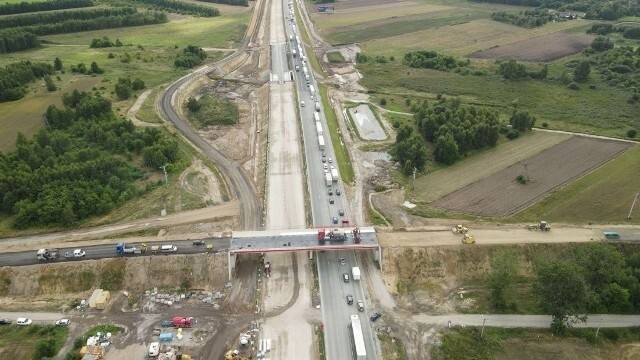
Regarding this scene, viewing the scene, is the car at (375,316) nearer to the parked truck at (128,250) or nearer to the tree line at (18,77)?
the parked truck at (128,250)

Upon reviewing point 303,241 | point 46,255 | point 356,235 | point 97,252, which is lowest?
point 97,252

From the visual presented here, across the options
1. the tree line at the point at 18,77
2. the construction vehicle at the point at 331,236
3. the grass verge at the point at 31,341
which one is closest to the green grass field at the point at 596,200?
the construction vehicle at the point at 331,236

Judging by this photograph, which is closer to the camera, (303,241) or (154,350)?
(154,350)

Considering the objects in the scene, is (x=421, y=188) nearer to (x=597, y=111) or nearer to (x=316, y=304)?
(x=316, y=304)

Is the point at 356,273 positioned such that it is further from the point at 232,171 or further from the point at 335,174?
the point at 232,171

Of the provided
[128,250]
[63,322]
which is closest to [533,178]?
[128,250]

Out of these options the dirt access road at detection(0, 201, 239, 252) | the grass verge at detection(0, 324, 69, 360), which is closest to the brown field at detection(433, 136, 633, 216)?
the dirt access road at detection(0, 201, 239, 252)
